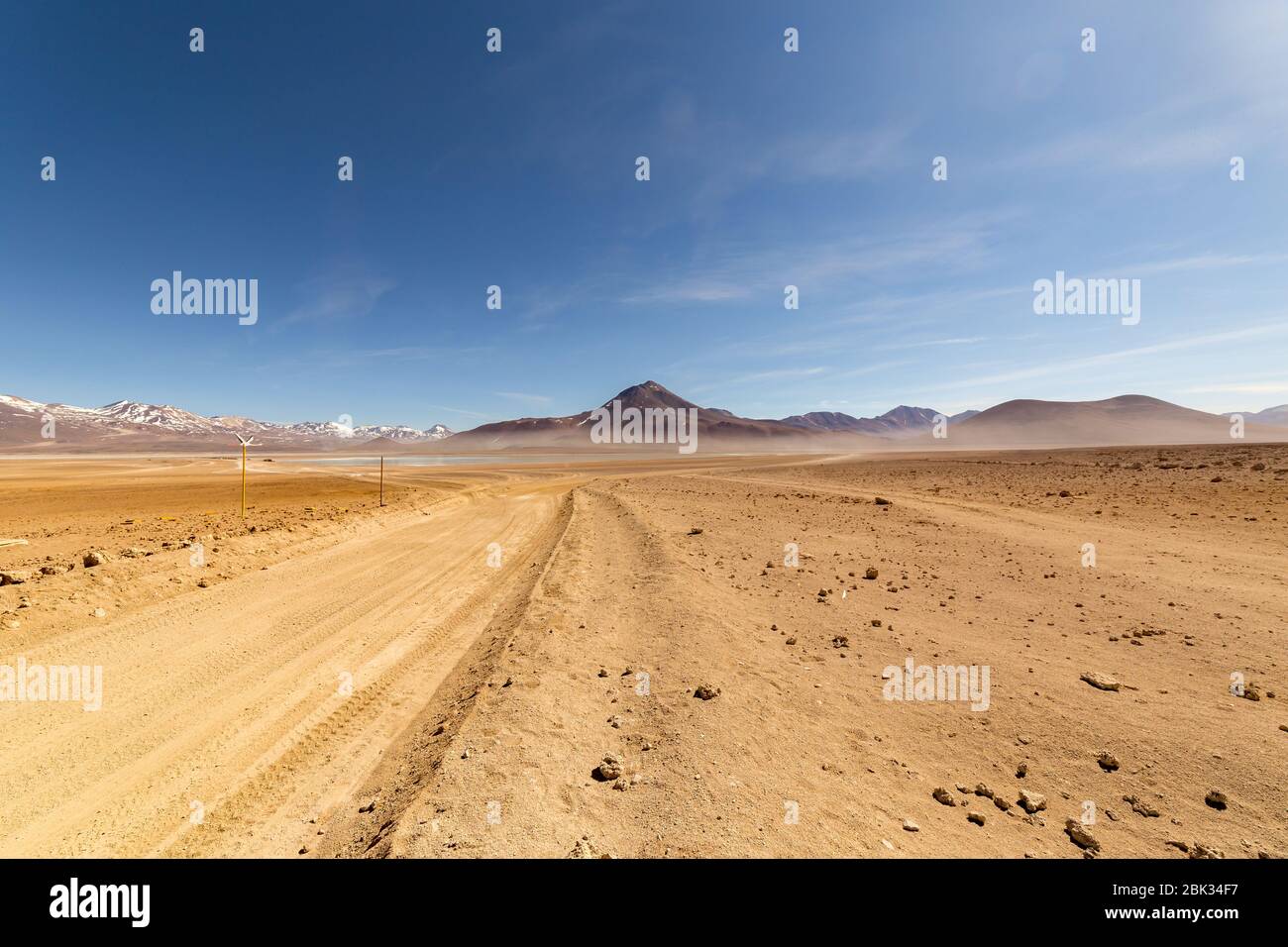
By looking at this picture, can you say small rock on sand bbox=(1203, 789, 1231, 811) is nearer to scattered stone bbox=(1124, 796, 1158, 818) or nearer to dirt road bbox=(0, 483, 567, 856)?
scattered stone bbox=(1124, 796, 1158, 818)

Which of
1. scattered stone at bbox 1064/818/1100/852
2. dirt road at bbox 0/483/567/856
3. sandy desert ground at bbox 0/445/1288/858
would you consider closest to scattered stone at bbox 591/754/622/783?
sandy desert ground at bbox 0/445/1288/858

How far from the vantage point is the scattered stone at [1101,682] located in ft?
18.5

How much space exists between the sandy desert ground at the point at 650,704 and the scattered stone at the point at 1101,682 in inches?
2.5

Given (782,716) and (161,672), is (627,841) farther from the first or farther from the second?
(161,672)

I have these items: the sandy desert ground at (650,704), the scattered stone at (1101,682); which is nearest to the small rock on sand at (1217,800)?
the sandy desert ground at (650,704)

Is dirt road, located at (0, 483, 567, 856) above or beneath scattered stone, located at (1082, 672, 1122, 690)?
beneath

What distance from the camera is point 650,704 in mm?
5402

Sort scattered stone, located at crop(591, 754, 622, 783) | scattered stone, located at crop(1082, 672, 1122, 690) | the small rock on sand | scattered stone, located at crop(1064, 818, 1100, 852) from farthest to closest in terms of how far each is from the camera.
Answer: scattered stone, located at crop(1082, 672, 1122, 690)
scattered stone, located at crop(591, 754, 622, 783)
the small rock on sand
scattered stone, located at crop(1064, 818, 1100, 852)

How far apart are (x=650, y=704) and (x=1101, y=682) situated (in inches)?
212

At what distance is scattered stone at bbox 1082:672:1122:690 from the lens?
5625mm

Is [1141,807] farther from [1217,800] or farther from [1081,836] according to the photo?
[1081,836]

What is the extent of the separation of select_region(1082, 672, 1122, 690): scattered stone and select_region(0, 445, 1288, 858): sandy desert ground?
0.06 m

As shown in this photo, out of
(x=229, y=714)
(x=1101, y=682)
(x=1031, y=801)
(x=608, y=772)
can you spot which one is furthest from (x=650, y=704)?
(x=1101, y=682)
